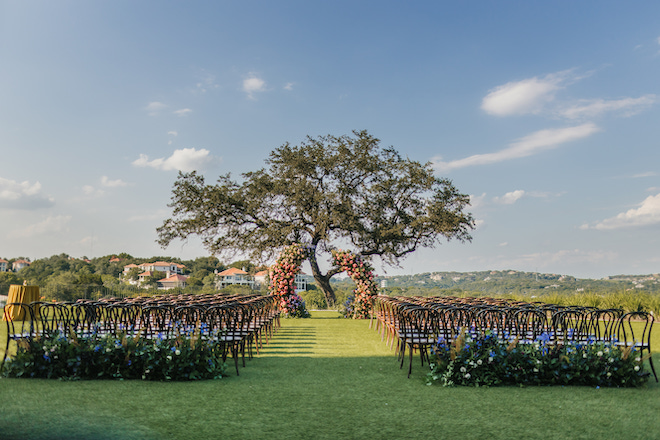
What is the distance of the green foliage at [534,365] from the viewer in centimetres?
550

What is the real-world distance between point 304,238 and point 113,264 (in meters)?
37.6

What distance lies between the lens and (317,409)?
4484 millimetres

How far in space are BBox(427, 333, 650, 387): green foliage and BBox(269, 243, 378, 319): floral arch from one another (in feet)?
34.3

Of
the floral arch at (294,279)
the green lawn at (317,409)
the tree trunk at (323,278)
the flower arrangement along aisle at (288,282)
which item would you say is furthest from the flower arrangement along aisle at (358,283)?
the green lawn at (317,409)

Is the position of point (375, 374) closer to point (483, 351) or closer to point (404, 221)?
point (483, 351)

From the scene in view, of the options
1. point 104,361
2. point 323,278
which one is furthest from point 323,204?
point 104,361

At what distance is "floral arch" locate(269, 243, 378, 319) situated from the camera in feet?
53.3

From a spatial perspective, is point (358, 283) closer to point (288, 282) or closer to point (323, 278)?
point (288, 282)

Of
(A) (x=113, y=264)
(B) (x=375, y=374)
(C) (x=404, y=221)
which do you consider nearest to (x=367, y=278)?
(C) (x=404, y=221)

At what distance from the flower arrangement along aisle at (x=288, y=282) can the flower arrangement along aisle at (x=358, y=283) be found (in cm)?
140

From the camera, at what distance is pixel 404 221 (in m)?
23.1

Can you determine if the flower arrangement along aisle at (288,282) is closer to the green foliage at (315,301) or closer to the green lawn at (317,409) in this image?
the green foliage at (315,301)

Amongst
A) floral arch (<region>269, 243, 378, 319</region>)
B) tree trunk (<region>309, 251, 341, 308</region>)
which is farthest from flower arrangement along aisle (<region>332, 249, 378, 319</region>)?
tree trunk (<region>309, 251, 341, 308</region>)

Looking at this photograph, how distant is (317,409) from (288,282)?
12.0 metres
